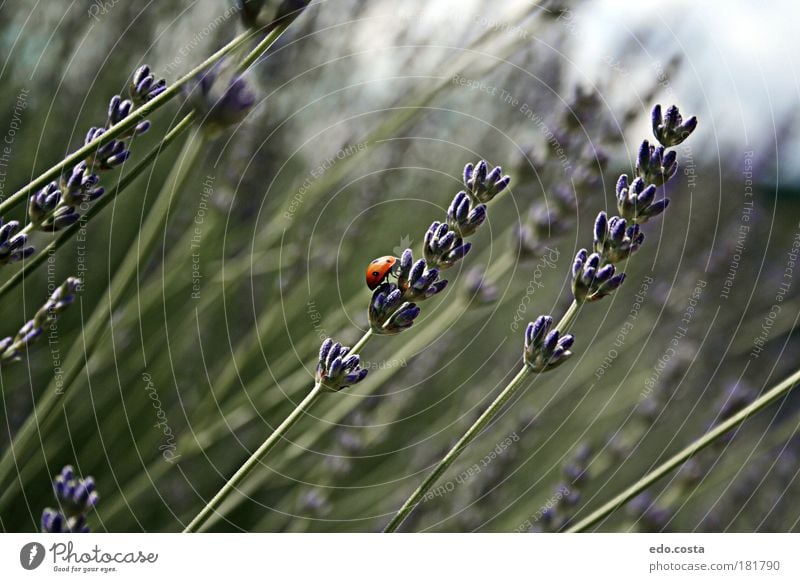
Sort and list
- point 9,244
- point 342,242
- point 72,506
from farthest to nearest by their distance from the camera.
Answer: point 342,242 → point 72,506 → point 9,244

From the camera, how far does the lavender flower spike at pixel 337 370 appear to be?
0.50 metres

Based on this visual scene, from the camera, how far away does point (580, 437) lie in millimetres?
1244

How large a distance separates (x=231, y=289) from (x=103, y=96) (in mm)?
339

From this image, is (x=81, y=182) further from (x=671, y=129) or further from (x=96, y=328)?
(x=671, y=129)

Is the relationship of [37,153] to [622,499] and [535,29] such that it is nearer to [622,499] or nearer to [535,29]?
[535,29]

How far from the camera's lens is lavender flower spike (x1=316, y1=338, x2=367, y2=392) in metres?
0.50

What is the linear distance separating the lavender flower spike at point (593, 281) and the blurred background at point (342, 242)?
249 millimetres

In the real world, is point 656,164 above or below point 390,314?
above
